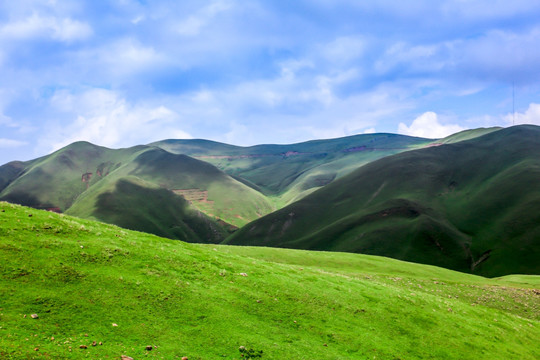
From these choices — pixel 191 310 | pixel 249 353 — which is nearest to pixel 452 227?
pixel 249 353

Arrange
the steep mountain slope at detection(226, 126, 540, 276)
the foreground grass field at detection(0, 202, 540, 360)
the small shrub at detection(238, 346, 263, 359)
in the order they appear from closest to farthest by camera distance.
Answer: the foreground grass field at detection(0, 202, 540, 360)
the small shrub at detection(238, 346, 263, 359)
the steep mountain slope at detection(226, 126, 540, 276)

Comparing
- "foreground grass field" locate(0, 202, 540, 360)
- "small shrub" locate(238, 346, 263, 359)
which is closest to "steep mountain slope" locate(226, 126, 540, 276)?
"foreground grass field" locate(0, 202, 540, 360)

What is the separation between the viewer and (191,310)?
19.8m

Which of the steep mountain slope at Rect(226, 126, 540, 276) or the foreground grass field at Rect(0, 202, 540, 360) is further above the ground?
the foreground grass field at Rect(0, 202, 540, 360)

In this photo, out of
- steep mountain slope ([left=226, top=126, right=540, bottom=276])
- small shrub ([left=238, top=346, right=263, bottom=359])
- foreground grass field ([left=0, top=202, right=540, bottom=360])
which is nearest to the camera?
foreground grass field ([left=0, top=202, right=540, bottom=360])

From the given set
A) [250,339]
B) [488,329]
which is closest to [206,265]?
[250,339]

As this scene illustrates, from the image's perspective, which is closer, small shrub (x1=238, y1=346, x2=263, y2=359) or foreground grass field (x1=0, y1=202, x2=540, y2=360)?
foreground grass field (x1=0, y1=202, x2=540, y2=360)

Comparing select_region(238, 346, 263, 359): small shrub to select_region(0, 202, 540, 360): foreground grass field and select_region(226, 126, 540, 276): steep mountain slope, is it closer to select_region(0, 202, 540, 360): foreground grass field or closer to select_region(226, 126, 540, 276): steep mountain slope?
select_region(0, 202, 540, 360): foreground grass field

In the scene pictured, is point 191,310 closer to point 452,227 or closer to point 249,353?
point 249,353

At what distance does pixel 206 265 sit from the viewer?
2691cm

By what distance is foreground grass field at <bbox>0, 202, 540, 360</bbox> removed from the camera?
51.4 ft

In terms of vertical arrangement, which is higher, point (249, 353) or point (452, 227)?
point (249, 353)

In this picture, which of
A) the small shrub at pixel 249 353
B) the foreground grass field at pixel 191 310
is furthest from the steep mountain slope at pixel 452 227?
the small shrub at pixel 249 353

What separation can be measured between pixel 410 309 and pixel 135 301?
22.0 meters
